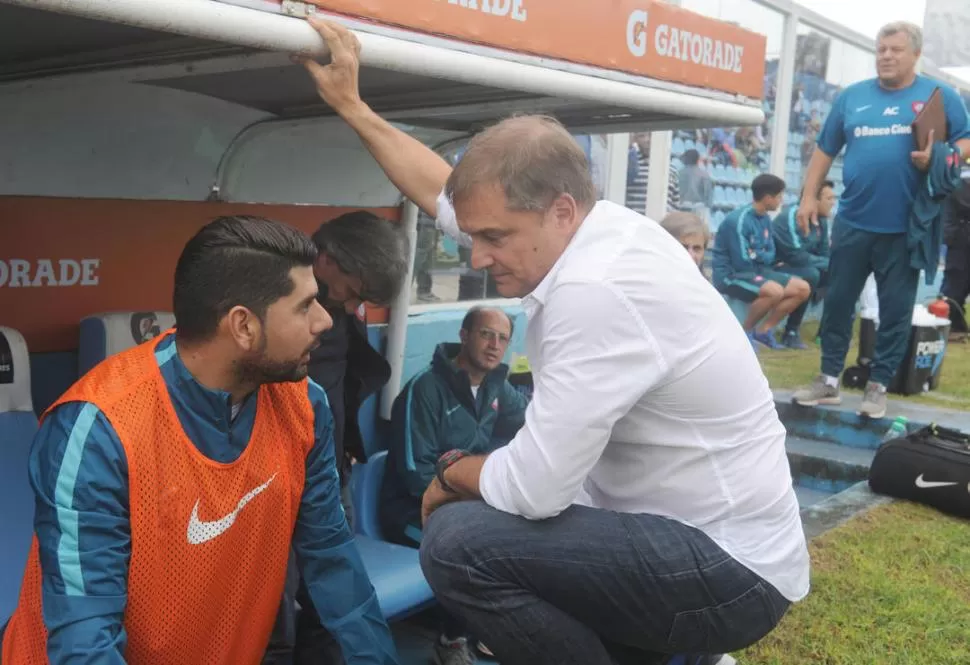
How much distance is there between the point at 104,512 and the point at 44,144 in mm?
1434

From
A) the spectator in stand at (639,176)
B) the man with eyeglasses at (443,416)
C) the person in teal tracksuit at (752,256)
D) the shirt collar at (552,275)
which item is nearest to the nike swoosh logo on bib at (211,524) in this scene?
the shirt collar at (552,275)

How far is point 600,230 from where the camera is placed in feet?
6.46

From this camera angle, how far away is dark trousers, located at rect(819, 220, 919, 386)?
570 centimetres

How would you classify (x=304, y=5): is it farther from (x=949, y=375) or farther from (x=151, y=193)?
(x=949, y=375)

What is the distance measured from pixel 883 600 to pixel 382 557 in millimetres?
1871

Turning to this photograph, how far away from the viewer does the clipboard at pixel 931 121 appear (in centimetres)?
540

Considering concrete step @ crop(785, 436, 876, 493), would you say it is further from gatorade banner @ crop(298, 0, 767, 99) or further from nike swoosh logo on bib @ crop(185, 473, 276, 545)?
nike swoosh logo on bib @ crop(185, 473, 276, 545)

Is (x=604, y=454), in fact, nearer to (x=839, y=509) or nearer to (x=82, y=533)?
(x=82, y=533)

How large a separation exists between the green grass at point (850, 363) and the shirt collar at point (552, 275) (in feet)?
18.3


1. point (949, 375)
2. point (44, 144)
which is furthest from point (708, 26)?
point (949, 375)

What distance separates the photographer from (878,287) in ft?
19.1

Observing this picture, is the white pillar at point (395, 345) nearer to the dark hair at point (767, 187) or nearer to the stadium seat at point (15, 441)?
the stadium seat at point (15, 441)

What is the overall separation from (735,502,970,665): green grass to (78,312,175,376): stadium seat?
6.94 feet

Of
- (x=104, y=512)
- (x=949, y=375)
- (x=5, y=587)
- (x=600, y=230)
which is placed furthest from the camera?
(x=949, y=375)
